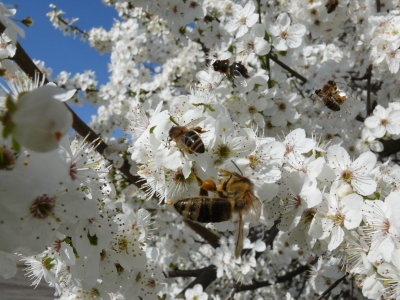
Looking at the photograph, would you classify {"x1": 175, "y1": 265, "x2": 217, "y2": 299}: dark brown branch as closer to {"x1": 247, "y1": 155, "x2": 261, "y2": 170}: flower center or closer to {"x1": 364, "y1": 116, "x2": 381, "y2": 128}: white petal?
{"x1": 364, "y1": 116, "x2": 381, "y2": 128}: white petal

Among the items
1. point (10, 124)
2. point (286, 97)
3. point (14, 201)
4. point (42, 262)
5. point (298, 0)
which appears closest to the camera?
point (10, 124)

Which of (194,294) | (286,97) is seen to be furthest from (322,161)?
(194,294)

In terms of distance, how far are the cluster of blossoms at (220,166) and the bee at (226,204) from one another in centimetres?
6

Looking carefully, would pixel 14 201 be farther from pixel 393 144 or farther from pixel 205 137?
pixel 393 144

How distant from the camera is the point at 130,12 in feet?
21.4

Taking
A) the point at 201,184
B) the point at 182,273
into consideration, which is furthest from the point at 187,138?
the point at 182,273

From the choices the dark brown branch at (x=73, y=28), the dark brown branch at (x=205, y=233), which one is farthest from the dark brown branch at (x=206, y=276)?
the dark brown branch at (x=73, y=28)

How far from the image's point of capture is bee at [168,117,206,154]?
1.65 meters

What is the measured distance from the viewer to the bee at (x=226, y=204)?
69.1 inches

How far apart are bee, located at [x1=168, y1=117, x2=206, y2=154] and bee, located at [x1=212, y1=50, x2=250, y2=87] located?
4.17 feet

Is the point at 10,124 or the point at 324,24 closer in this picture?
the point at 10,124

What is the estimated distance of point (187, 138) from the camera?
1654mm

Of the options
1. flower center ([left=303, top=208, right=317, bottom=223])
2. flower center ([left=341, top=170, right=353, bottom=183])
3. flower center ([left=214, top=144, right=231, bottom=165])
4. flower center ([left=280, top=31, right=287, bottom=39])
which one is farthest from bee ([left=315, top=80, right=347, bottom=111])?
flower center ([left=214, top=144, right=231, bottom=165])

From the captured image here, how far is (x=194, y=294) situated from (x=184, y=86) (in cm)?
352
